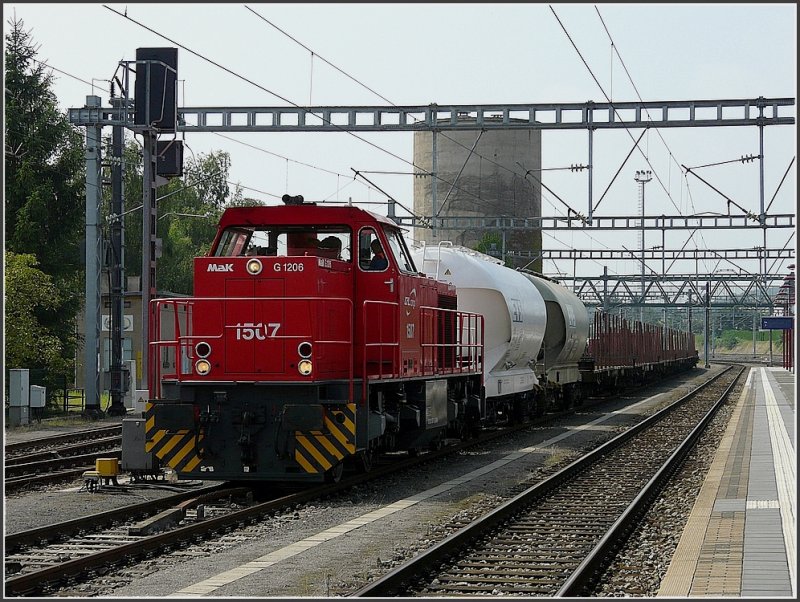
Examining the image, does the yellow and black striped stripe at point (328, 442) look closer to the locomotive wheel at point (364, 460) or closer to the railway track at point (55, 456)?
the locomotive wheel at point (364, 460)

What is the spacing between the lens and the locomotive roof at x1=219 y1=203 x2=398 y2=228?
1470 cm

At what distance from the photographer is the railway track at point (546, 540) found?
29.6 ft

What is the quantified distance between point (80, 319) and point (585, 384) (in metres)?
28.1

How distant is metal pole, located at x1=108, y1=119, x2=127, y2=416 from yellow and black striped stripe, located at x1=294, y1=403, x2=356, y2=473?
1579cm

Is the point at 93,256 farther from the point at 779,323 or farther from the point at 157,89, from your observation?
the point at 779,323

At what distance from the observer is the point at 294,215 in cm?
1473

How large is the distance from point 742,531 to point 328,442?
4990mm

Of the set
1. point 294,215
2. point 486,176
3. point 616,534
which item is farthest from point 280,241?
point 486,176

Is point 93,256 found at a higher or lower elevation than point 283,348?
higher

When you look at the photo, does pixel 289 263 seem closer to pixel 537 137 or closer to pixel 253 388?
pixel 253 388

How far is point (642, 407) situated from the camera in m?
36.2

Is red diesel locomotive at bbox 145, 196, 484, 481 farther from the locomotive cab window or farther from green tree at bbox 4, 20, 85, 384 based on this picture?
green tree at bbox 4, 20, 85, 384

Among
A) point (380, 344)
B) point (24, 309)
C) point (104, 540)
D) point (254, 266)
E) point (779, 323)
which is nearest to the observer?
point (104, 540)

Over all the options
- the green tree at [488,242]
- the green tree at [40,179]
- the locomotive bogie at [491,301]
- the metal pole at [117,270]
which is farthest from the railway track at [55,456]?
the green tree at [488,242]
